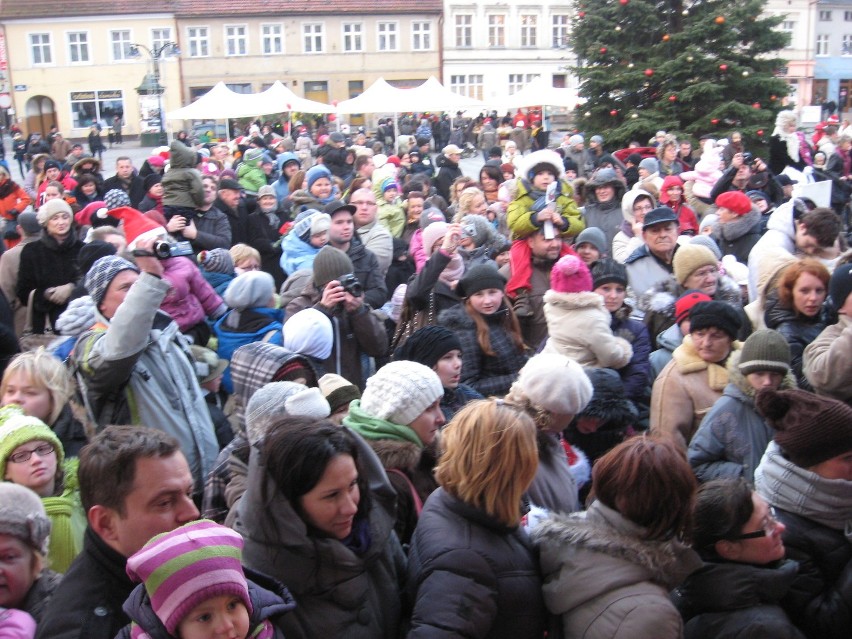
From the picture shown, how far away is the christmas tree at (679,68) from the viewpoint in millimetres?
15766

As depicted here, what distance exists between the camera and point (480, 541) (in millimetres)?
2340

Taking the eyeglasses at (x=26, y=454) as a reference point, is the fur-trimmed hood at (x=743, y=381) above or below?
above

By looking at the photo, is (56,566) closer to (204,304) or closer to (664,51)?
(204,304)

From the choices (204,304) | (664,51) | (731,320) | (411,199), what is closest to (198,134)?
(664,51)

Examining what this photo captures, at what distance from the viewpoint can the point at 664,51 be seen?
16.2 metres

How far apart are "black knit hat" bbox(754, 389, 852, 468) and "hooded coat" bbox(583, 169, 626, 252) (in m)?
5.53

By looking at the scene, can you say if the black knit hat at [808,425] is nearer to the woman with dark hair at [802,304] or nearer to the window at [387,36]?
the woman with dark hair at [802,304]

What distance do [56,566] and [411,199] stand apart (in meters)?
6.41

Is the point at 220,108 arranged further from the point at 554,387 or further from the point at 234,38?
the point at 234,38

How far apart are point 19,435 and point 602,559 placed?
2048 millimetres

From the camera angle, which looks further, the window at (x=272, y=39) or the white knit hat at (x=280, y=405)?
the window at (x=272, y=39)

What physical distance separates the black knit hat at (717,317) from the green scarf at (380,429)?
1560 mm

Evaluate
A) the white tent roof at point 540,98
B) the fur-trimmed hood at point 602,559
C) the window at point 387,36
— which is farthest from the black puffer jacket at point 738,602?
the window at point 387,36

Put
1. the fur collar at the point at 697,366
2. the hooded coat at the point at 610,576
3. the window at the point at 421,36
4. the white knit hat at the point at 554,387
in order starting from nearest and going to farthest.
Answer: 1. the hooded coat at the point at 610,576
2. the white knit hat at the point at 554,387
3. the fur collar at the point at 697,366
4. the window at the point at 421,36
